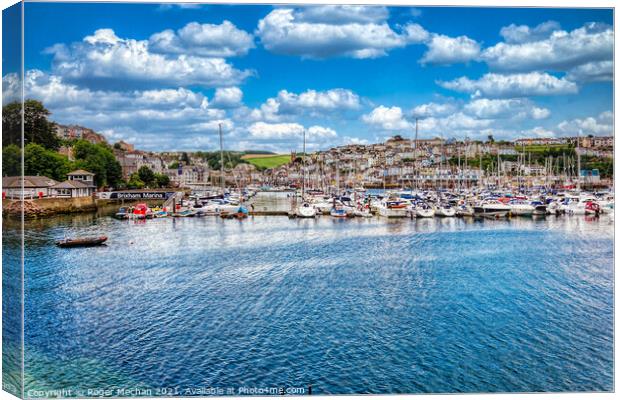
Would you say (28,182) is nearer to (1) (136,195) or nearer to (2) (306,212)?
(1) (136,195)

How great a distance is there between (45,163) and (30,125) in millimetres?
1334

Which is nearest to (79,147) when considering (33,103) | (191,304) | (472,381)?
(33,103)

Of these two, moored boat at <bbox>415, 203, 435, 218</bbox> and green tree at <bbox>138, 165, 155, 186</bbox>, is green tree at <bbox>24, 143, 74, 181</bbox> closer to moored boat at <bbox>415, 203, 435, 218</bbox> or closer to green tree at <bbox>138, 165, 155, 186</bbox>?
green tree at <bbox>138, 165, 155, 186</bbox>

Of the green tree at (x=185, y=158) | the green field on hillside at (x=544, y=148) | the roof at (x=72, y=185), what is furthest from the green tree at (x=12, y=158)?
the green field on hillside at (x=544, y=148)

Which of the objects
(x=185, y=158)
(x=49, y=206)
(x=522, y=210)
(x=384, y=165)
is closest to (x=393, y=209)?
(x=384, y=165)

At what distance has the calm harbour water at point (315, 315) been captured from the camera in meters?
6.30

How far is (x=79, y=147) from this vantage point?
10070 millimetres

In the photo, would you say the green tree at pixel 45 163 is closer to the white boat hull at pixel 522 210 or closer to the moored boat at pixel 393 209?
the moored boat at pixel 393 209

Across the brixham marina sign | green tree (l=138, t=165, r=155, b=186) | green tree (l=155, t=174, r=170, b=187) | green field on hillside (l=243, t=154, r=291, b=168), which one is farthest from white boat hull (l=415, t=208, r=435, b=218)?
green tree (l=138, t=165, r=155, b=186)

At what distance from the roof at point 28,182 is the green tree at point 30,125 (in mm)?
368

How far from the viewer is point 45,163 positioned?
Result: 28.2 feet

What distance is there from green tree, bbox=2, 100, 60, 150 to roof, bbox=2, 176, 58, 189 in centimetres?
37

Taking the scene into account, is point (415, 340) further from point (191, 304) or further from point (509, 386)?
point (191, 304)

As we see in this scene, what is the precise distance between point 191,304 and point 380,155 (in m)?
6.35
